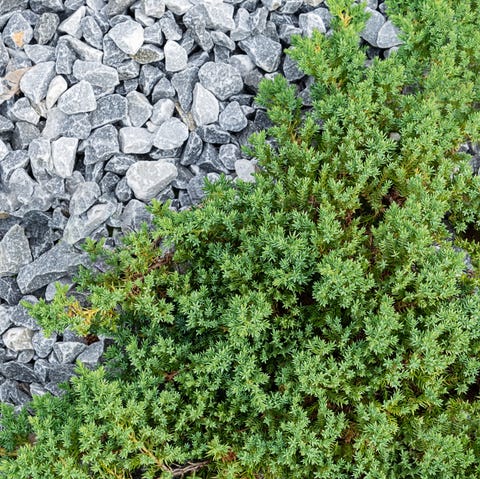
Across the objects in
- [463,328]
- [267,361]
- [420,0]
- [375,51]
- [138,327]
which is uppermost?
[420,0]

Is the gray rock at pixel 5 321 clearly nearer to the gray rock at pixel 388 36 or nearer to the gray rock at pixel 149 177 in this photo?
the gray rock at pixel 149 177

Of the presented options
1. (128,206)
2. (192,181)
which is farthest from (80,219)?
(192,181)

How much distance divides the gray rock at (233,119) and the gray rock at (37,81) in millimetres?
1190

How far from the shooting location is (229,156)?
151 inches

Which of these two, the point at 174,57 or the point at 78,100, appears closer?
the point at 78,100

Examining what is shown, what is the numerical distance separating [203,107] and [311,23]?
955mm

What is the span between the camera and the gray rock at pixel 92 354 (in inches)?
140

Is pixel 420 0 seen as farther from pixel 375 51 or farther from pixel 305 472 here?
pixel 305 472

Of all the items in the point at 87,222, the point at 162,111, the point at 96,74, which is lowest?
the point at 87,222

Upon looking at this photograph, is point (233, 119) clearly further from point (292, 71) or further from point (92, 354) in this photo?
point (92, 354)

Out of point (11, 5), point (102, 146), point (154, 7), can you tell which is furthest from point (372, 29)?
point (11, 5)

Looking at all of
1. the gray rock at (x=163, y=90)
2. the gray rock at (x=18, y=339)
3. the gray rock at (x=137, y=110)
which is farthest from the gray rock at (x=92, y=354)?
the gray rock at (x=163, y=90)

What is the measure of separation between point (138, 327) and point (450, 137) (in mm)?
2040

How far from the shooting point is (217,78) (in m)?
3.97
